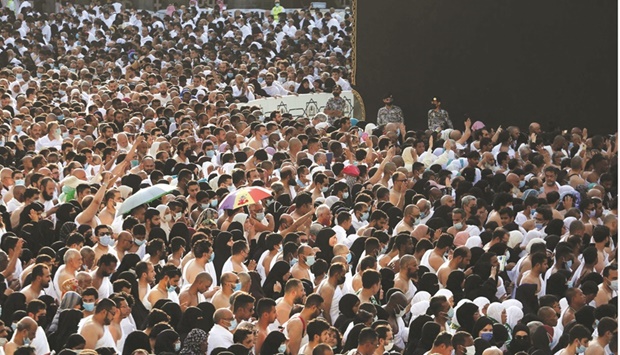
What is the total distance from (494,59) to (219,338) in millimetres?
14339

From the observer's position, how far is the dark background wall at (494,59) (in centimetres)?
2152

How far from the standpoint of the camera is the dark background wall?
21.5m

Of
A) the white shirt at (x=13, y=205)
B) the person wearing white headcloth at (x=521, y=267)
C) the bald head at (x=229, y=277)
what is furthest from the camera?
the white shirt at (x=13, y=205)

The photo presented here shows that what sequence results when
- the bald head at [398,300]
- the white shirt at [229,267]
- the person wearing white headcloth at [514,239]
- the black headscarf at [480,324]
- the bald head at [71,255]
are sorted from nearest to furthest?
1. the black headscarf at [480,324]
2. the bald head at [398,300]
3. the bald head at [71,255]
4. the white shirt at [229,267]
5. the person wearing white headcloth at [514,239]

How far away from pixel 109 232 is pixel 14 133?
7129mm

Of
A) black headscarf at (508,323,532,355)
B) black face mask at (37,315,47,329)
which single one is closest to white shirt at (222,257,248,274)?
black face mask at (37,315,47,329)

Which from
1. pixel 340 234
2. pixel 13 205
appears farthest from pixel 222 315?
pixel 13 205

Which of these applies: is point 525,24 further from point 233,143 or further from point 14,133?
point 14,133

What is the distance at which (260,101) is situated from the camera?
80.0 feet

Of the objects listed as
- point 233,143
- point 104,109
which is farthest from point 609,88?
point 104,109

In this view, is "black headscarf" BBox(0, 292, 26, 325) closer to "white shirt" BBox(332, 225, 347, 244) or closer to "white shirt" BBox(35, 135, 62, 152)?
"white shirt" BBox(332, 225, 347, 244)

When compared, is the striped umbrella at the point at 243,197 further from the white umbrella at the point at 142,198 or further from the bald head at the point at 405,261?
the bald head at the point at 405,261

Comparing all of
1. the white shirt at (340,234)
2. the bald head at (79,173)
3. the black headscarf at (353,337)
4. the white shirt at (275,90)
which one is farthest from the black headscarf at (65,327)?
the white shirt at (275,90)

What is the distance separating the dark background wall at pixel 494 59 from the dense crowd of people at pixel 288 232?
967 mm
